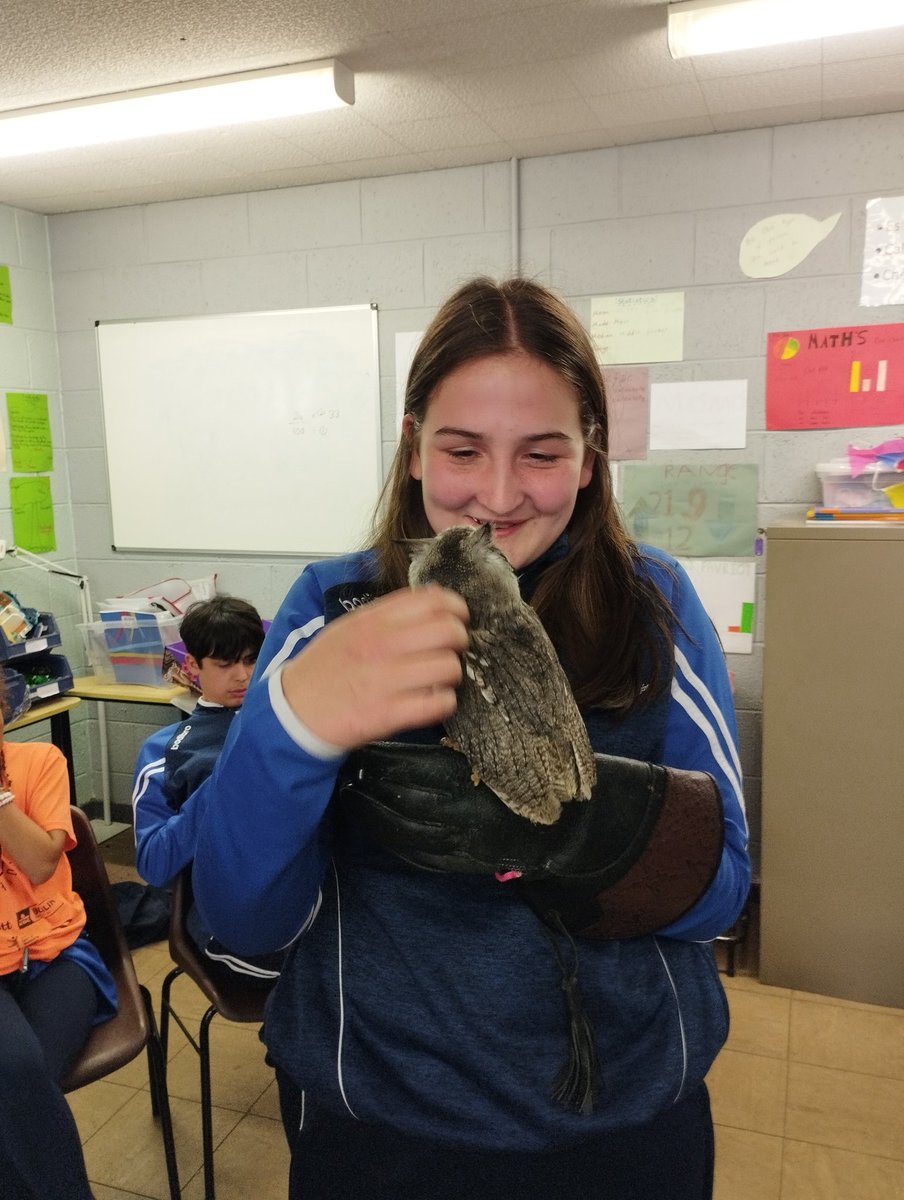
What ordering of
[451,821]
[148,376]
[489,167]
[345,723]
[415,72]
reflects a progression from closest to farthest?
[345,723], [451,821], [415,72], [489,167], [148,376]

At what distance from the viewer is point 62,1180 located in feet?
5.42

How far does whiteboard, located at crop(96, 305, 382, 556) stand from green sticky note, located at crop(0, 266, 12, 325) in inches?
16.7

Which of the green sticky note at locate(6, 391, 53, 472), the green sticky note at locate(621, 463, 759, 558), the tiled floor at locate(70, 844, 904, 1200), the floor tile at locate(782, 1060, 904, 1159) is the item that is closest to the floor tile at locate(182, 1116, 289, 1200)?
the tiled floor at locate(70, 844, 904, 1200)

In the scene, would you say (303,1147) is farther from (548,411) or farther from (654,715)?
(548,411)

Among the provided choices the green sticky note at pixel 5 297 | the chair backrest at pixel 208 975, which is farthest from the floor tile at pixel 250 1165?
the green sticky note at pixel 5 297

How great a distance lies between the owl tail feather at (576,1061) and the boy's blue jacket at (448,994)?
16 mm

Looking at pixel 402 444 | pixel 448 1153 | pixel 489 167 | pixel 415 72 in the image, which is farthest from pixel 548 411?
pixel 489 167

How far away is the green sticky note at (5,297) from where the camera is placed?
4116 millimetres

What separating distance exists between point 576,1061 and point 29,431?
4387 millimetres

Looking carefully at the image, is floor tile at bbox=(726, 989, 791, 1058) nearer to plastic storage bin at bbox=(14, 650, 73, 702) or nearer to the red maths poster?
the red maths poster

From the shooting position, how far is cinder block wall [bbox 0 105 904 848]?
3246 millimetres

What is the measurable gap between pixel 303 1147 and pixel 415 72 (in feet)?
9.45

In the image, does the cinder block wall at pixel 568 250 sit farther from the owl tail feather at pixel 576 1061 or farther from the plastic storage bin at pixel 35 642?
the owl tail feather at pixel 576 1061

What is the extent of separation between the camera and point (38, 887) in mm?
2023
